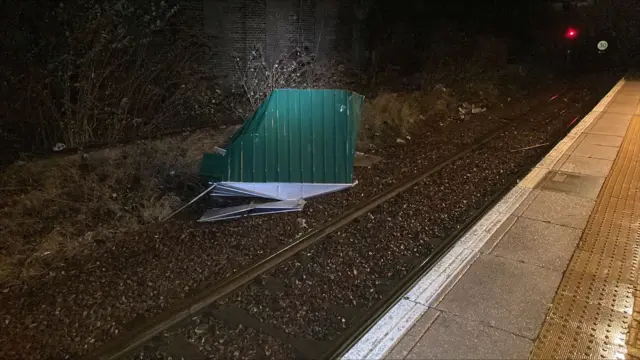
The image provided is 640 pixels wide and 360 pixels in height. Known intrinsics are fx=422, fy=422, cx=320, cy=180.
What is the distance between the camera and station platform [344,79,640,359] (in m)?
2.96

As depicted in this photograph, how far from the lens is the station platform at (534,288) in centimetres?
296

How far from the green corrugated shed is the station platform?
223cm

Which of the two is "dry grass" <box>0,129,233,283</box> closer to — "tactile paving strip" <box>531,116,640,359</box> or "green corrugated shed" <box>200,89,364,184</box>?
"green corrugated shed" <box>200,89,364,184</box>

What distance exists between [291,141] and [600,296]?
3.88 m

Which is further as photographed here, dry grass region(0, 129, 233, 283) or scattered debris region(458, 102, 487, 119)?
scattered debris region(458, 102, 487, 119)

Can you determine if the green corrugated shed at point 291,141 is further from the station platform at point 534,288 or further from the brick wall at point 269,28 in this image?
the brick wall at point 269,28

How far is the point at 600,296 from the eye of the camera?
347 centimetres

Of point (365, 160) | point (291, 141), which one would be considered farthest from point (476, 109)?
point (291, 141)

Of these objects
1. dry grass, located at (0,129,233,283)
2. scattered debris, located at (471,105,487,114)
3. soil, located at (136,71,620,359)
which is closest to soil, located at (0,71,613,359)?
soil, located at (136,71,620,359)

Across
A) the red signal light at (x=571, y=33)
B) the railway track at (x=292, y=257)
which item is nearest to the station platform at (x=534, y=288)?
the railway track at (x=292, y=257)

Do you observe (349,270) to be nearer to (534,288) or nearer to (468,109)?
(534,288)

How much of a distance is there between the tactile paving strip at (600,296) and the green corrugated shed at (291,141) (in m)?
3.12

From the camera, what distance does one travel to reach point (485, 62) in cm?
1711

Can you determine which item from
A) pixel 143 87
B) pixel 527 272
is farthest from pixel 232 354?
pixel 143 87
